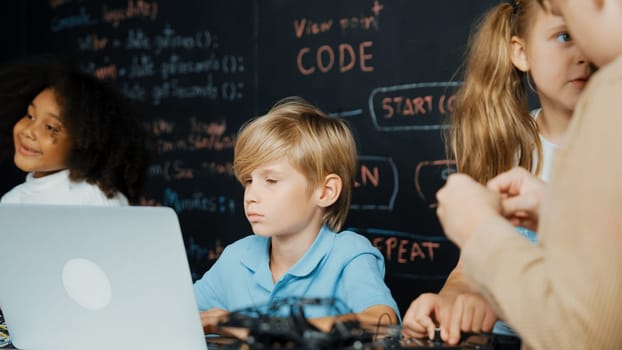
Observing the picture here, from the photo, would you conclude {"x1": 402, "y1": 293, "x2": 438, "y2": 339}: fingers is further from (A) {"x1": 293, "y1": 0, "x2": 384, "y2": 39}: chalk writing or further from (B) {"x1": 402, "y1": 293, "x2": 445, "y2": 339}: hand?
(A) {"x1": 293, "y1": 0, "x2": 384, "y2": 39}: chalk writing

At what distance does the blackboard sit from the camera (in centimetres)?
280

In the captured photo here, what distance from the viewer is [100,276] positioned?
1243mm

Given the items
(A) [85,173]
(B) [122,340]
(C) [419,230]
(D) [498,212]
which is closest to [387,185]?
(C) [419,230]

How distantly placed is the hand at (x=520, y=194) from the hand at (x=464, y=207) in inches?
3.5

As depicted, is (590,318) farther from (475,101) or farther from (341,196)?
(341,196)

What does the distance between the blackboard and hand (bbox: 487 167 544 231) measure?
163 centimetres

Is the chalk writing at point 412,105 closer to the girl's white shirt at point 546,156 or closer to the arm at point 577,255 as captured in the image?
the girl's white shirt at point 546,156

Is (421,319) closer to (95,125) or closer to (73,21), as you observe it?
(95,125)

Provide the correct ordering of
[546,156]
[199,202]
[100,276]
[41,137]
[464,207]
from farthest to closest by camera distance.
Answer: [199,202] → [41,137] → [546,156] → [100,276] → [464,207]

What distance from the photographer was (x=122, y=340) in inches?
50.3

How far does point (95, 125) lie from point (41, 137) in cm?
18

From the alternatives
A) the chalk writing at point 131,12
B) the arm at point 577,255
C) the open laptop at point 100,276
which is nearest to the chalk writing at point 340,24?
the chalk writing at point 131,12

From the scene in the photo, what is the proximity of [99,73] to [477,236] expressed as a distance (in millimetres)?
3436

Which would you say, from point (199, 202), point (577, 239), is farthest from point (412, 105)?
point (577, 239)
